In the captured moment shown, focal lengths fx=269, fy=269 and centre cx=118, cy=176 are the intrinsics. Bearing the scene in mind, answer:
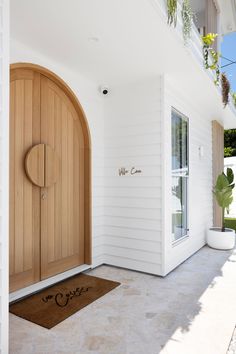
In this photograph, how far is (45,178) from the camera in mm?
3340

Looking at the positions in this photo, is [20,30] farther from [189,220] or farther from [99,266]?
[189,220]

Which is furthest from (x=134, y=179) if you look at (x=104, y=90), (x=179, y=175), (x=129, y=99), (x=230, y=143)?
(x=230, y=143)

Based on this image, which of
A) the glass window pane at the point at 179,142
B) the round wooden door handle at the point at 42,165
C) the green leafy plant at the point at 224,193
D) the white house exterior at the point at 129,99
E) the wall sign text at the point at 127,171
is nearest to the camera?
the white house exterior at the point at 129,99

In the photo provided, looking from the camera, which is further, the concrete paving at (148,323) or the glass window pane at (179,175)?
the glass window pane at (179,175)

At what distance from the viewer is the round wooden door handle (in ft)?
10.3

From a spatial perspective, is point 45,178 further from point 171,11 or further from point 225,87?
point 225,87

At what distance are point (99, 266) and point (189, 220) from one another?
5.97 feet

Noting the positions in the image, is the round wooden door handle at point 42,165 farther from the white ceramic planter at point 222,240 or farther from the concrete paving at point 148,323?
the white ceramic planter at point 222,240

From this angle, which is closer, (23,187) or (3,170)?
(3,170)

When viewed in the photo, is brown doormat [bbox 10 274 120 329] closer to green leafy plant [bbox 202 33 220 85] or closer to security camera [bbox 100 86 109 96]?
security camera [bbox 100 86 109 96]

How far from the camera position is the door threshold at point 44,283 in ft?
9.62

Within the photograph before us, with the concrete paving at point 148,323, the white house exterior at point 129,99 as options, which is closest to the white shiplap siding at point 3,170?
the concrete paving at point 148,323

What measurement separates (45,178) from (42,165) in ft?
0.54

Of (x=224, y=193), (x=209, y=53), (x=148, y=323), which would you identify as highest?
(x=209, y=53)
